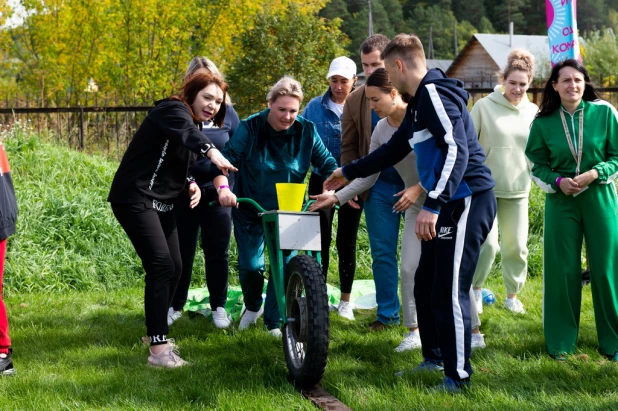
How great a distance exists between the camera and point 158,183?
16.3 feet

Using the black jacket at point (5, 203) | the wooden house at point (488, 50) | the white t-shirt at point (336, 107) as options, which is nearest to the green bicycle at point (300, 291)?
the black jacket at point (5, 203)

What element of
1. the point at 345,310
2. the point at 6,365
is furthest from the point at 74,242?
the point at 6,365

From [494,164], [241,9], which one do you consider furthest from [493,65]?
[494,164]

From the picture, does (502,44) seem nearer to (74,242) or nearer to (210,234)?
(74,242)

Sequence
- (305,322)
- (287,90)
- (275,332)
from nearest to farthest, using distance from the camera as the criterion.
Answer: (305,322), (287,90), (275,332)

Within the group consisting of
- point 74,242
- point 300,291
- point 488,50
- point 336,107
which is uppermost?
point 488,50

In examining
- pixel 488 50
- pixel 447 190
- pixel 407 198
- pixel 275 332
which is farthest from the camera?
pixel 488 50

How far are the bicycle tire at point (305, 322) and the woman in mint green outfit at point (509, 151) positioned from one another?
6.94ft

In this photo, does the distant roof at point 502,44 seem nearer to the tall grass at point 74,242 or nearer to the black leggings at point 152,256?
the tall grass at point 74,242

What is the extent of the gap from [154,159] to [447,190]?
1.97 meters

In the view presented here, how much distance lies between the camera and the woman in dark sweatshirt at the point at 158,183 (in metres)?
4.88

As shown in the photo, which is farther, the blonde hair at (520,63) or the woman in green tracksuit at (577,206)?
the blonde hair at (520,63)

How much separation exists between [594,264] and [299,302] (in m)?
2.09

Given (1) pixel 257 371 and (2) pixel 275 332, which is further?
(2) pixel 275 332
